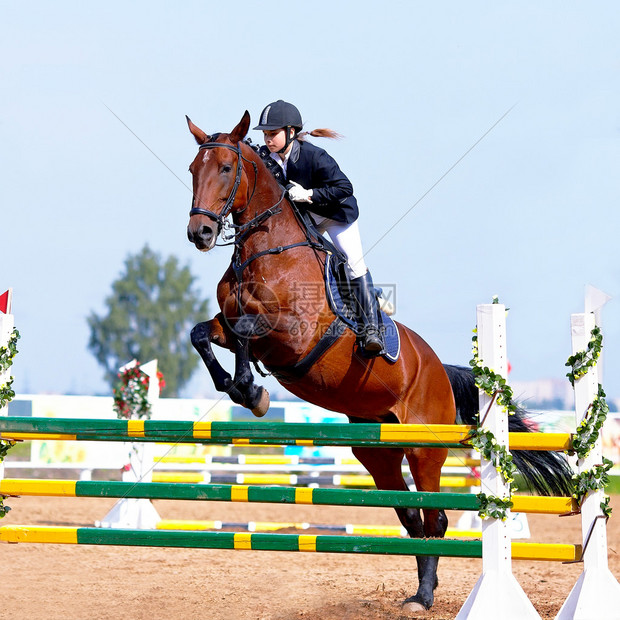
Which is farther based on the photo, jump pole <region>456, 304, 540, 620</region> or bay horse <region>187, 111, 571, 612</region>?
bay horse <region>187, 111, 571, 612</region>

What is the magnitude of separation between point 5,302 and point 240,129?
1629mm

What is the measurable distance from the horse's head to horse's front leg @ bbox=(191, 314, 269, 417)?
0.50 m

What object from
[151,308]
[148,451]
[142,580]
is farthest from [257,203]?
[151,308]

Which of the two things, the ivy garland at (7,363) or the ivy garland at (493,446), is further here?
the ivy garland at (7,363)

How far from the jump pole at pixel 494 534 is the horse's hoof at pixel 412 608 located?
132 cm

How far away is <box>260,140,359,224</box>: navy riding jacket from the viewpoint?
4602 millimetres

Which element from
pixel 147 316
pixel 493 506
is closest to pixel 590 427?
pixel 493 506

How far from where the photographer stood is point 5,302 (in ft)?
14.9

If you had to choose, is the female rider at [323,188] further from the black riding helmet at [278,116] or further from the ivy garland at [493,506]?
the ivy garland at [493,506]

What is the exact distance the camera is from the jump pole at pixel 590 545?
3.53m

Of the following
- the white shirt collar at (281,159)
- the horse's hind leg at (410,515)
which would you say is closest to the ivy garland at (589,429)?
the horse's hind leg at (410,515)

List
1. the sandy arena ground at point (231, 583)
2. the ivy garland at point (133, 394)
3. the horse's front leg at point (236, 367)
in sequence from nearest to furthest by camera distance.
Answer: the horse's front leg at point (236, 367) < the sandy arena ground at point (231, 583) < the ivy garland at point (133, 394)

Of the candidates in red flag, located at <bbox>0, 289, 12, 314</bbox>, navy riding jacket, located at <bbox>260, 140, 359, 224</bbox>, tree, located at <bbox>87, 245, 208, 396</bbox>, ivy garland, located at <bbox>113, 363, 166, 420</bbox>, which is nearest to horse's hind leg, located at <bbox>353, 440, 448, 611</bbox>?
navy riding jacket, located at <bbox>260, 140, 359, 224</bbox>

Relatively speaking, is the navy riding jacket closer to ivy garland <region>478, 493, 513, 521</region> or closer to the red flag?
the red flag
